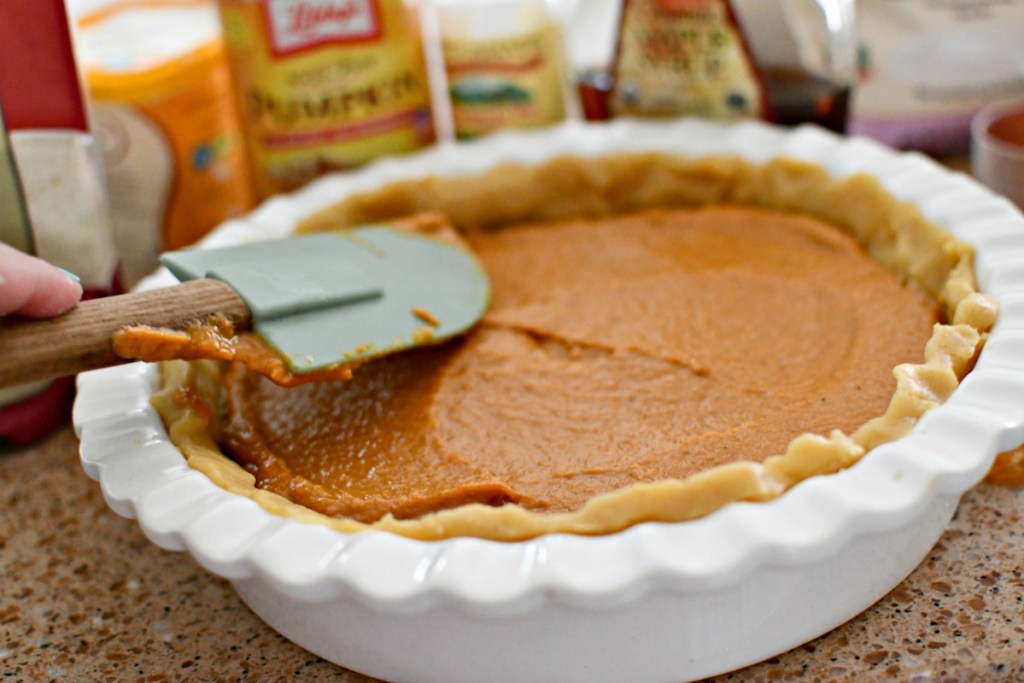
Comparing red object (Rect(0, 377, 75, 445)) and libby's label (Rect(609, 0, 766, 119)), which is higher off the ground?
libby's label (Rect(609, 0, 766, 119))

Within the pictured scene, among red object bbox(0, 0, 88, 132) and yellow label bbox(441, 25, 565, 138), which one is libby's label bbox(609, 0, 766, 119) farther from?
red object bbox(0, 0, 88, 132)

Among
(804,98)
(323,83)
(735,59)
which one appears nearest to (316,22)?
(323,83)

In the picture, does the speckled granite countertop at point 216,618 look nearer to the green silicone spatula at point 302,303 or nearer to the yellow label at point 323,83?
the green silicone spatula at point 302,303

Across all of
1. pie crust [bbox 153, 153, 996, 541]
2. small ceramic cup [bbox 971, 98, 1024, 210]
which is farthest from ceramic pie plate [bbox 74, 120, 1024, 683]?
small ceramic cup [bbox 971, 98, 1024, 210]

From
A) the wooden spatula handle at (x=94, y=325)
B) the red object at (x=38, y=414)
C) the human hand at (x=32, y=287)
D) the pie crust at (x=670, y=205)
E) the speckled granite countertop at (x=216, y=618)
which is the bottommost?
the speckled granite countertop at (x=216, y=618)

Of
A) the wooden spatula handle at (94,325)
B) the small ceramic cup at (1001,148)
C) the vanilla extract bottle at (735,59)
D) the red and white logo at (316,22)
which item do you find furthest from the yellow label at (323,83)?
the small ceramic cup at (1001,148)

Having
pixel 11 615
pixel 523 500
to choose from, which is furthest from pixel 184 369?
pixel 523 500

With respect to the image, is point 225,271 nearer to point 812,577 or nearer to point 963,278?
point 812,577
